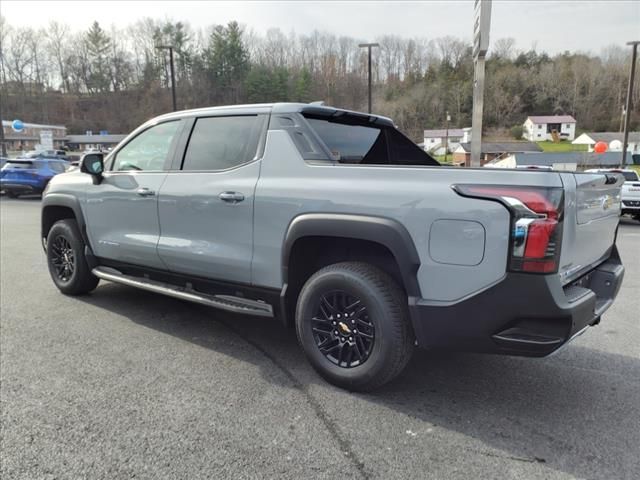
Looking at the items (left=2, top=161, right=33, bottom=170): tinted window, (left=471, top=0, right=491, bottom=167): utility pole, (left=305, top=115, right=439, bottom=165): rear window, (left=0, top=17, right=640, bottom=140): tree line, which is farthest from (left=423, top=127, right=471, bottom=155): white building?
(left=305, top=115, right=439, bottom=165): rear window

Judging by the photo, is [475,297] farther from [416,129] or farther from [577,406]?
[416,129]

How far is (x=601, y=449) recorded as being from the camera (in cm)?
253

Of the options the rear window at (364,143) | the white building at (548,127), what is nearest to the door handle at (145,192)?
the rear window at (364,143)

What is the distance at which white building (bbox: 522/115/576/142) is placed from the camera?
104625 mm

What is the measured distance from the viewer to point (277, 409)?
2.93 metres

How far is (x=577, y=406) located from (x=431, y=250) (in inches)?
55.5

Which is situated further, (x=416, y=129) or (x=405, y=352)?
(x=416, y=129)

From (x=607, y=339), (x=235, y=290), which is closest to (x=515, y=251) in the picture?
(x=235, y=290)

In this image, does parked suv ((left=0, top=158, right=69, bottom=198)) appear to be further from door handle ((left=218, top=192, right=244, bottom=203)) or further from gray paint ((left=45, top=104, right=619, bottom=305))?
door handle ((left=218, top=192, right=244, bottom=203))

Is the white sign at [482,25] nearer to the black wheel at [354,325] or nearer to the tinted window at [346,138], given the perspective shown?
the tinted window at [346,138]

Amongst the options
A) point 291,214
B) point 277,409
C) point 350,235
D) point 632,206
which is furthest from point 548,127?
point 277,409

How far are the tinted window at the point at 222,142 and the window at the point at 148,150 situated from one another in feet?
1.02

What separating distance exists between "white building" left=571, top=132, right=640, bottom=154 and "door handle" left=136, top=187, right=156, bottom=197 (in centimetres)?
8214

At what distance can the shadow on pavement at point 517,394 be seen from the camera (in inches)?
100.0
